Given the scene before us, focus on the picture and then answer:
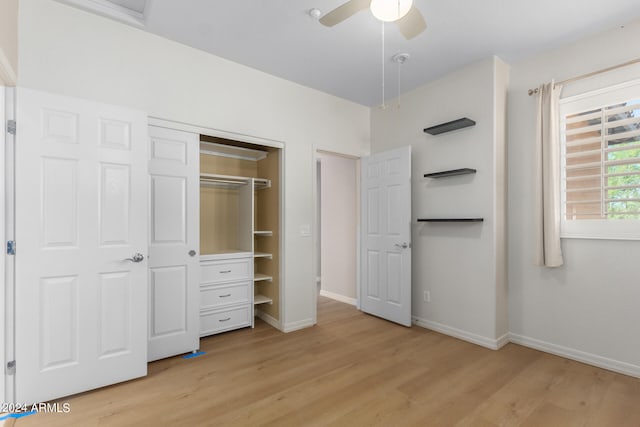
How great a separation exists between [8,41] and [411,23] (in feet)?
8.17

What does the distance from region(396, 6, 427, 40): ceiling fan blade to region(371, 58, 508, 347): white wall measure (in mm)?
1576

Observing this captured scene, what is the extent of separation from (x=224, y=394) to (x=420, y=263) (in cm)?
251

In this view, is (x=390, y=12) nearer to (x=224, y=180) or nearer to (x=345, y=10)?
(x=345, y=10)

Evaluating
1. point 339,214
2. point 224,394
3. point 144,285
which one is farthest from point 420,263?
point 144,285

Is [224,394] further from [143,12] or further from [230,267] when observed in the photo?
[143,12]

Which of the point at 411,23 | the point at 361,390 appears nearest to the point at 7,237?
the point at 361,390

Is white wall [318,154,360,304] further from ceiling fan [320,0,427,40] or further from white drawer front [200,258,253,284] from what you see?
ceiling fan [320,0,427,40]

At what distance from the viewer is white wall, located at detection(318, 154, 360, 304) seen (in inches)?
184

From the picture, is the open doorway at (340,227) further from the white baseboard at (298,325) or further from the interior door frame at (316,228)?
the white baseboard at (298,325)

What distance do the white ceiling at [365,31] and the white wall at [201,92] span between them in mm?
192

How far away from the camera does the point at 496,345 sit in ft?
9.73

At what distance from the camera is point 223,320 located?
330cm

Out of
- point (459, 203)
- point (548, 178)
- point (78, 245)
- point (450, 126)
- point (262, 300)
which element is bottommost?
point (262, 300)

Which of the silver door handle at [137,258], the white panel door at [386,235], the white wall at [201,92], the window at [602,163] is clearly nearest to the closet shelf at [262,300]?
the white wall at [201,92]
